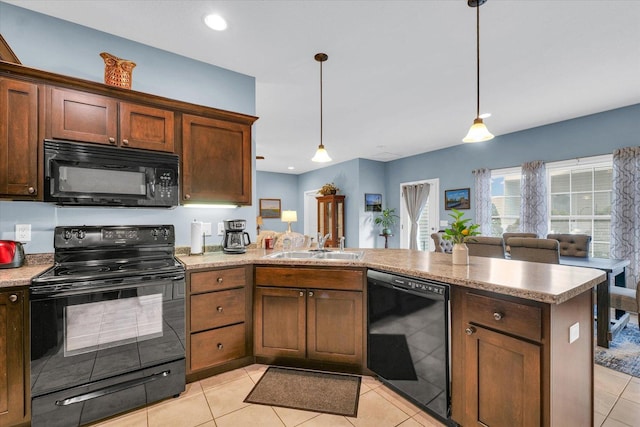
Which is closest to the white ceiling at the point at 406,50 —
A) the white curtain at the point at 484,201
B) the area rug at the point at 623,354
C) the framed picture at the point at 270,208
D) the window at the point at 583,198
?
the window at the point at 583,198

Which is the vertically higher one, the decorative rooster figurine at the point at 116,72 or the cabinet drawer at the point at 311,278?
the decorative rooster figurine at the point at 116,72

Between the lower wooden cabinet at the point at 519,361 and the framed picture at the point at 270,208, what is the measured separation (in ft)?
24.9

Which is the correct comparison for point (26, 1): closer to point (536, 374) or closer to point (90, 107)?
point (90, 107)

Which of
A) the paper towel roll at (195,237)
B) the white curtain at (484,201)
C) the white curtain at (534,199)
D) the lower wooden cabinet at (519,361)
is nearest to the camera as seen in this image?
the lower wooden cabinet at (519,361)

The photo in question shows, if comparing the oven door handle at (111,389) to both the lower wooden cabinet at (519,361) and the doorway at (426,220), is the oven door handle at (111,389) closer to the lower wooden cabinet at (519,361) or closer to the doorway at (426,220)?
the lower wooden cabinet at (519,361)

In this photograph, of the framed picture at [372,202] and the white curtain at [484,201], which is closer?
the white curtain at [484,201]

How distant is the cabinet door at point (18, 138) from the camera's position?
179cm

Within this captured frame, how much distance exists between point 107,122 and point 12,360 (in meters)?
1.58

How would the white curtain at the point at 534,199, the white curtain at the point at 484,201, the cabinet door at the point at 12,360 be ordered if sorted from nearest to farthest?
the cabinet door at the point at 12,360
the white curtain at the point at 534,199
the white curtain at the point at 484,201

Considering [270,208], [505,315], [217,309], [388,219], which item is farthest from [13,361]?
[270,208]

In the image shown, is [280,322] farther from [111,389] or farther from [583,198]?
[583,198]

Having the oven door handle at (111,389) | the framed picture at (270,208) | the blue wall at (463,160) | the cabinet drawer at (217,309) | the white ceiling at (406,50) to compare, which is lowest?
the oven door handle at (111,389)

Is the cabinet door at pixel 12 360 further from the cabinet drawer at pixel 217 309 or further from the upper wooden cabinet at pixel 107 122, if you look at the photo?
the upper wooden cabinet at pixel 107 122

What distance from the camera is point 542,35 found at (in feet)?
7.67
